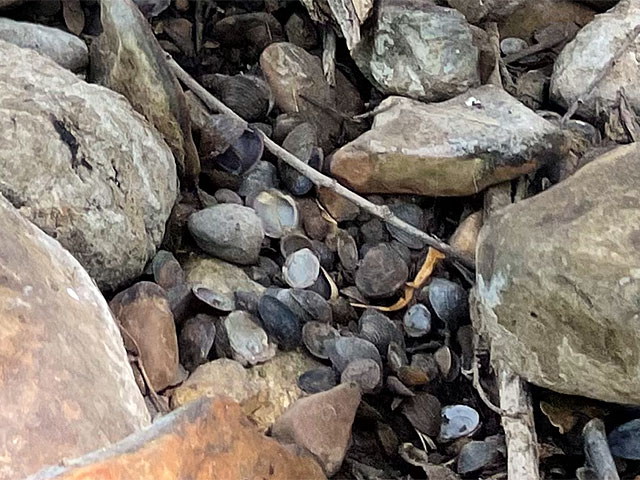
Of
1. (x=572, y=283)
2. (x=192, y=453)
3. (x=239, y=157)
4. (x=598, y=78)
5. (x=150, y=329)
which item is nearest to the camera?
(x=192, y=453)

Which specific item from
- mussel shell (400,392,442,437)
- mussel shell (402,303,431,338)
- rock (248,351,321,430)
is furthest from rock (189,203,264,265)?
mussel shell (400,392,442,437)

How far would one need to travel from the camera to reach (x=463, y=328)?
191 centimetres

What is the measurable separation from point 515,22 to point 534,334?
129 centimetres

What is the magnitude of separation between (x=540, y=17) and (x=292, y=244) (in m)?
1.12

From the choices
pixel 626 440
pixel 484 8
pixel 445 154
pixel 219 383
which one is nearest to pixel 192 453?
pixel 219 383

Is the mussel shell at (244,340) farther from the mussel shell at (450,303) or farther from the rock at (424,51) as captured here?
the rock at (424,51)

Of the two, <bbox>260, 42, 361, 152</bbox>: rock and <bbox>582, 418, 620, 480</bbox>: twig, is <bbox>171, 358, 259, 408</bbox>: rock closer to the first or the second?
<bbox>582, 418, 620, 480</bbox>: twig

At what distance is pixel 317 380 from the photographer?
177 centimetres

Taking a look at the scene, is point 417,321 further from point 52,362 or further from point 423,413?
point 52,362

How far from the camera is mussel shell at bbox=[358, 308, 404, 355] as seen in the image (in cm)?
186

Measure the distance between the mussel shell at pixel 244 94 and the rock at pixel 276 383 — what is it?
2.35ft

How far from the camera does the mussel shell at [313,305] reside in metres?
1.87

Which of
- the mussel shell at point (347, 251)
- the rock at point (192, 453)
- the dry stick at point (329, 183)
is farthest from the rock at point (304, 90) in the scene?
the rock at point (192, 453)

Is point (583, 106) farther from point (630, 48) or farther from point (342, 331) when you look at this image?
point (342, 331)
